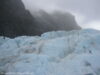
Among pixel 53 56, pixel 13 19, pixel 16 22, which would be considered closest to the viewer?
pixel 53 56

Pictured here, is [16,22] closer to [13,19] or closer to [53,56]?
[13,19]

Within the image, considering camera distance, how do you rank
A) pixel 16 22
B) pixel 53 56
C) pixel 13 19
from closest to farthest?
pixel 53 56
pixel 13 19
pixel 16 22

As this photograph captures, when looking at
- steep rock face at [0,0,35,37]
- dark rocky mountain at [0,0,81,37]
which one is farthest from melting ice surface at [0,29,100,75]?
steep rock face at [0,0,35,37]

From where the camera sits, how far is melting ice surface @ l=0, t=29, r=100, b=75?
11.0 m

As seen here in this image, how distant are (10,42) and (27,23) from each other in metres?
32.2

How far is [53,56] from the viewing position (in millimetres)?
12328

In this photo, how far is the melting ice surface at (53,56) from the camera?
11.0m

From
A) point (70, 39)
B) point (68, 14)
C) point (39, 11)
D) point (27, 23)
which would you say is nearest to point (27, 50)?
point (70, 39)

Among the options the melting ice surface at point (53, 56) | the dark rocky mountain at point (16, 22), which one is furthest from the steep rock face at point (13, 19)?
the melting ice surface at point (53, 56)

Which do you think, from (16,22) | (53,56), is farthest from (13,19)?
(53,56)

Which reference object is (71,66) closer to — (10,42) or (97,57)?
(97,57)

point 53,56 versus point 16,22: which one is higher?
point 16,22

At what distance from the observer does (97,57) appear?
12039 mm

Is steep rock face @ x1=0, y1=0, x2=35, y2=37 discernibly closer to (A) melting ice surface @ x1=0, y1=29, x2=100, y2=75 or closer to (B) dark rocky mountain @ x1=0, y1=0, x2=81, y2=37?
(B) dark rocky mountain @ x1=0, y1=0, x2=81, y2=37
